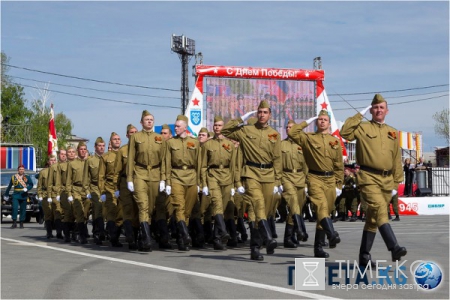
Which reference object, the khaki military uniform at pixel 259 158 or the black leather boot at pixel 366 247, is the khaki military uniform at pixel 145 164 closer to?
the khaki military uniform at pixel 259 158

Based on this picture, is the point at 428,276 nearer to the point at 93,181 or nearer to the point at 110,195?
the point at 110,195

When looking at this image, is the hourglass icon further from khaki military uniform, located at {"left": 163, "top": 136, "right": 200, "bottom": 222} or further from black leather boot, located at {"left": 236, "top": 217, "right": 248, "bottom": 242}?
black leather boot, located at {"left": 236, "top": 217, "right": 248, "bottom": 242}

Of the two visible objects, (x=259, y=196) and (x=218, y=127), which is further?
(x=218, y=127)

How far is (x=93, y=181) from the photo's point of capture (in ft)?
60.3

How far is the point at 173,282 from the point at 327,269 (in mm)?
2040

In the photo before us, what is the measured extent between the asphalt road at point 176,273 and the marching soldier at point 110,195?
47 cm

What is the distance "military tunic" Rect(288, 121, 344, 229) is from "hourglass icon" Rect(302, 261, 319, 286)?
5.11 feet

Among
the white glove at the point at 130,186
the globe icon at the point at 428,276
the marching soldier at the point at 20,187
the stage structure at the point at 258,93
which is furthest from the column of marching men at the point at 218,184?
the stage structure at the point at 258,93

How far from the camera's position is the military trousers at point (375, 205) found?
1121 centimetres

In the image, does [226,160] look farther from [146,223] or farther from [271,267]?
[271,267]

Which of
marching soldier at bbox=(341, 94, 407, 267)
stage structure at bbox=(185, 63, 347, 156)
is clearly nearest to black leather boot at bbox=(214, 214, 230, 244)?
marching soldier at bbox=(341, 94, 407, 267)

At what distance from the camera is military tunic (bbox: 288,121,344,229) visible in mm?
12984

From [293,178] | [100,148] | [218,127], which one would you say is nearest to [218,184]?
[218,127]

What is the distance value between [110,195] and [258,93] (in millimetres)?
21453
